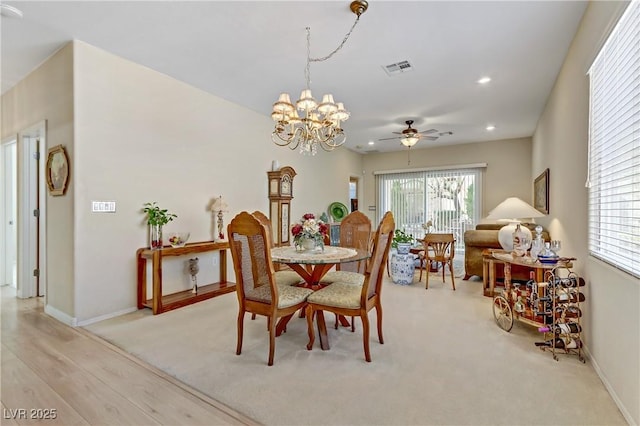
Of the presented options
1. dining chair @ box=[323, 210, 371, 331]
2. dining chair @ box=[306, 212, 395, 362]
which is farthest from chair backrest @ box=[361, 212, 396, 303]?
dining chair @ box=[323, 210, 371, 331]

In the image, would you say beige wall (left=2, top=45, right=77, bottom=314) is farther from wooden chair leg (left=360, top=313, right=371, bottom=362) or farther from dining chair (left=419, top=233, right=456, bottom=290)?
dining chair (left=419, top=233, right=456, bottom=290)

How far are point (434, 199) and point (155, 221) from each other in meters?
6.41

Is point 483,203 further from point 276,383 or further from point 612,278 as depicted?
point 276,383

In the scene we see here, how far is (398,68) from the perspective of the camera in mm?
3428

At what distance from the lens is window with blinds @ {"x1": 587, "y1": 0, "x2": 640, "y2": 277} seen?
1.68 m

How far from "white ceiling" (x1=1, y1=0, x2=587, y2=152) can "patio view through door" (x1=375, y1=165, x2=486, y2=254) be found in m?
3.03

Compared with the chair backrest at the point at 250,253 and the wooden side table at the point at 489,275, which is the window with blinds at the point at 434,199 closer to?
the wooden side table at the point at 489,275

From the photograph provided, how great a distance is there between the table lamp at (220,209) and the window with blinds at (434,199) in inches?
180

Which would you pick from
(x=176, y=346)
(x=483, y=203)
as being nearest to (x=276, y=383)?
(x=176, y=346)

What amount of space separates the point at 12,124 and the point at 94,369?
3777 mm

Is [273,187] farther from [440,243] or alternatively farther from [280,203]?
[440,243]

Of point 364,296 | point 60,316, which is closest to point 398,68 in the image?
point 364,296

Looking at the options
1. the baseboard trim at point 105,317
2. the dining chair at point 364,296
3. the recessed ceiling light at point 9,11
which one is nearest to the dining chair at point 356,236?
the dining chair at point 364,296

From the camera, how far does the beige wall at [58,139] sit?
3002 mm
